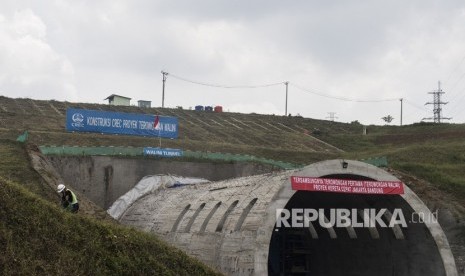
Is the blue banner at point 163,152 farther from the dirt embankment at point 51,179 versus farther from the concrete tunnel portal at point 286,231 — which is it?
the dirt embankment at point 51,179

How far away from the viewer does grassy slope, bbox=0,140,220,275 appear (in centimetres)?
1464

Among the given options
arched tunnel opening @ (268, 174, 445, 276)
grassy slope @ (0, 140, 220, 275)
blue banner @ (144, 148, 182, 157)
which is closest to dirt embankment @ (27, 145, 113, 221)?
blue banner @ (144, 148, 182, 157)

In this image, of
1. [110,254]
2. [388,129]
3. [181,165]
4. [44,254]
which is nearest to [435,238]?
[110,254]

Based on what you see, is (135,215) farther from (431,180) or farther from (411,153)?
(411,153)

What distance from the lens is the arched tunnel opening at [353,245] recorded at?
26891 mm

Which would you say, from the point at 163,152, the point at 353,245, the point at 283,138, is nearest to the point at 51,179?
the point at 163,152

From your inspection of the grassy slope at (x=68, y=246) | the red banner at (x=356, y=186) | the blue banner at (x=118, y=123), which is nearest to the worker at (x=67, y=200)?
the grassy slope at (x=68, y=246)

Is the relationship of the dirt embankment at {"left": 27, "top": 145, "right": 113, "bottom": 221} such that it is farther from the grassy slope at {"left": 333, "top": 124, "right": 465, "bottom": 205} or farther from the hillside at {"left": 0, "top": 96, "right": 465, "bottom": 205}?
the grassy slope at {"left": 333, "top": 124, "right": 465, "bottom": 205}

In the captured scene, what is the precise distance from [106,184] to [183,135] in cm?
2570

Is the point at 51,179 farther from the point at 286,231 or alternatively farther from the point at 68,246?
the point at 68,246

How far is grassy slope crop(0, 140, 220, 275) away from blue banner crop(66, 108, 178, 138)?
1139 inches

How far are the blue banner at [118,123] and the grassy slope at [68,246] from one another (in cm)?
2892

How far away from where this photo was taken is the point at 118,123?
4816 centimetres

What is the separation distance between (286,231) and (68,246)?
17.4 m
